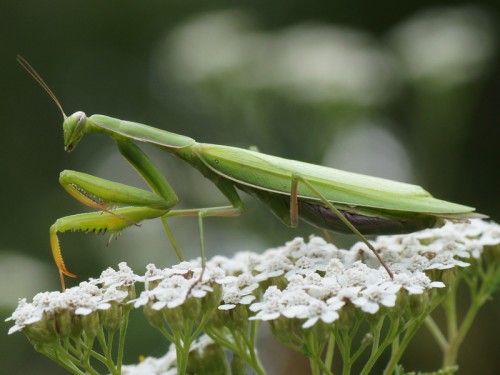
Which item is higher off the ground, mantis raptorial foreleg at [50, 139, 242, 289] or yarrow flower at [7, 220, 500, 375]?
mantis raptorial foreleg at [50, 139, 242, 289]

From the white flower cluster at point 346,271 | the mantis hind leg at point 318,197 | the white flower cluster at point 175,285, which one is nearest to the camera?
the white flower cluster at point 346,271

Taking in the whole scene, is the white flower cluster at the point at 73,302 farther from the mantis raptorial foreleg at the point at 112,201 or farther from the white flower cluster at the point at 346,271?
the white flower cluster at the point at 346,271

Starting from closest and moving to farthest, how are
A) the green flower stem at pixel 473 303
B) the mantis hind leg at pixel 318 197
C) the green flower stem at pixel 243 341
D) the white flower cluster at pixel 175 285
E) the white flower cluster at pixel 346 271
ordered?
the white flower cluster at pixel 346 271
the white flower cluster at pixel 175 285
the green flower stem at pixel 243 341
the mantis hind leg at pixel 318 197
the green flower stem at pixel 473 303

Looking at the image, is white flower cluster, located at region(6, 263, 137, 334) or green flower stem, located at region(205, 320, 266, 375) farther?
green flower stem, located at region(205, 320, 266, 375)

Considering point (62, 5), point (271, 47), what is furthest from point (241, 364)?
point (62, 5)

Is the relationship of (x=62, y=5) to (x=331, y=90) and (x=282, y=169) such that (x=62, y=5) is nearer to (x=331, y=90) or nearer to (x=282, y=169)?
(x=331, y=90)

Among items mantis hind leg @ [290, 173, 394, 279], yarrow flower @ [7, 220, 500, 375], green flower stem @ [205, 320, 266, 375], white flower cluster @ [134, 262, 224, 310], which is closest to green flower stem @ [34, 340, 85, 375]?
yarrow flower @ [7, 220, 500, 375]

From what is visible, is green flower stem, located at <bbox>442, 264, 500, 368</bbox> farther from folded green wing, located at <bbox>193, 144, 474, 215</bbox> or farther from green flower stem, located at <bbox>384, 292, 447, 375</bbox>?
green flower stem, located at <bbox>384, 292, 447, 375</bbox>

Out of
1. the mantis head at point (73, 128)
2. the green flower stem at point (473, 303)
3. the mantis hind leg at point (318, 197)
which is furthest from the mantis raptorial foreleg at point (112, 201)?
the green flower stem at point (473, 303)
